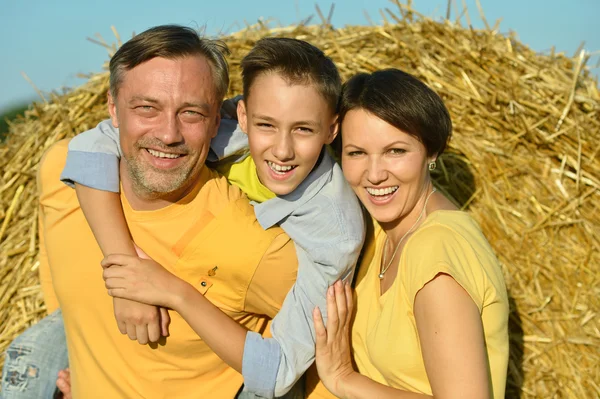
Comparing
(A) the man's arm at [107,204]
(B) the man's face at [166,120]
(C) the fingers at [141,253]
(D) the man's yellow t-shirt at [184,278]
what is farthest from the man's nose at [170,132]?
(C) the fingers at [141,253]

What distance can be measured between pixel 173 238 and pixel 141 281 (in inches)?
9.4

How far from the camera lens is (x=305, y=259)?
2.59 meters

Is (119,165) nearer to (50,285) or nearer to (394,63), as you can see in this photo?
(50,285)

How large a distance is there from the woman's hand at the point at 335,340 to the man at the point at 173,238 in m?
0.19

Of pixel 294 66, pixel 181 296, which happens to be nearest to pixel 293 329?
pixel 181 296

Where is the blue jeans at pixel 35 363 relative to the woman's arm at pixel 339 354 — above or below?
below

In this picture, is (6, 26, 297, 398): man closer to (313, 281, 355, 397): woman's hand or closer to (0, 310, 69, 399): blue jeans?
(313, 281, 355, 397): woman's hand

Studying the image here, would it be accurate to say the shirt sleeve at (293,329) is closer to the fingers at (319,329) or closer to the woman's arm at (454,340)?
the fingers at (319,329)

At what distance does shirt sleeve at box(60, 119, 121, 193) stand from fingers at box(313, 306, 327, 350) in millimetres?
1004

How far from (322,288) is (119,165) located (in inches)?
42.5

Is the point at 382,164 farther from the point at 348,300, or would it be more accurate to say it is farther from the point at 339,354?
the point at 339,354

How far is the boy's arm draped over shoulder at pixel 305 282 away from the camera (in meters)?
2.53

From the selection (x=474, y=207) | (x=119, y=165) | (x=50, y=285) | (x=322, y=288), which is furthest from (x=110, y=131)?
(x=474, y=207)

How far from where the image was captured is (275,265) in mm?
2621
